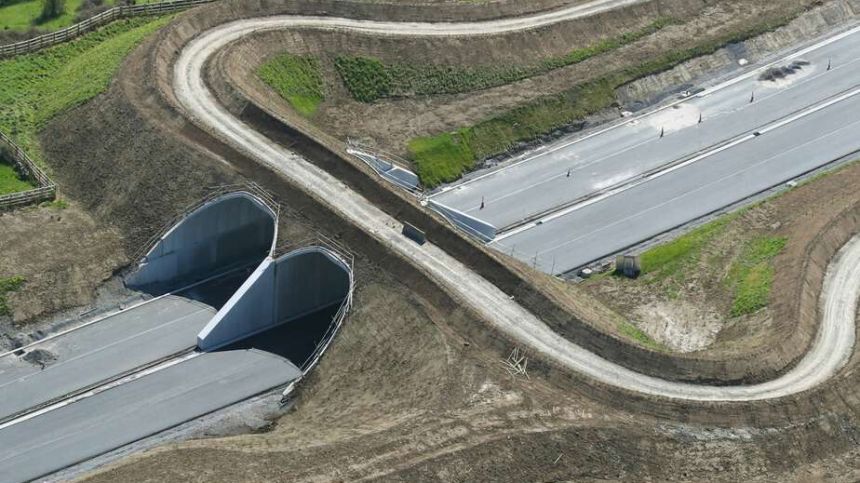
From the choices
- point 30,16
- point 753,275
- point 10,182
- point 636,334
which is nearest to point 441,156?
point 636,334

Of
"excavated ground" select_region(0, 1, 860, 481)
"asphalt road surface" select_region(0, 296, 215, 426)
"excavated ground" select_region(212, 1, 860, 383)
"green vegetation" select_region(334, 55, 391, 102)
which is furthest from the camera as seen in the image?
"green vegetation" select_region(334, 55, 391, 102)

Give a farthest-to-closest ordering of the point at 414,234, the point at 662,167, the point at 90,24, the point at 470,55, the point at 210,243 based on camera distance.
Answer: the point at 90,24 < the point at 470,55 < the point at 662,167 < the point at 210,243 < the point at 414,234

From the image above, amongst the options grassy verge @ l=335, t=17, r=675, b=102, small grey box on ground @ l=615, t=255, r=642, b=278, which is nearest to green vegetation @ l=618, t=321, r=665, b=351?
small grey box on ground @ l=615, t=255, r=642, b=278

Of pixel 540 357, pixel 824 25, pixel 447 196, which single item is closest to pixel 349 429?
pixel 540 357

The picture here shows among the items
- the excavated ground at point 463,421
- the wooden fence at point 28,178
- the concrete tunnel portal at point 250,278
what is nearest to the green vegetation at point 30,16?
the wooden fence at point 28,178

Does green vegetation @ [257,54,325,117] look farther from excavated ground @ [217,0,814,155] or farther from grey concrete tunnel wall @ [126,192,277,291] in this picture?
grey concrete tunnel wall @ [126,192,277,291]

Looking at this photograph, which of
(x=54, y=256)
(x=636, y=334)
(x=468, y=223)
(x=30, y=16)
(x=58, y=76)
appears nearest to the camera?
(x=636, y=334)

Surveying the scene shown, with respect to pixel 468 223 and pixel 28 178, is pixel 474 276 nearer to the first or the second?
pixel 468 223
